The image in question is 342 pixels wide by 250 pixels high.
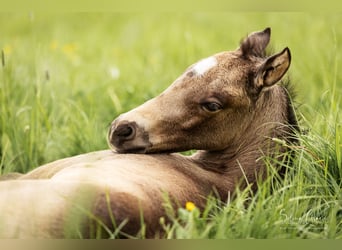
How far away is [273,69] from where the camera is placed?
3.81 m

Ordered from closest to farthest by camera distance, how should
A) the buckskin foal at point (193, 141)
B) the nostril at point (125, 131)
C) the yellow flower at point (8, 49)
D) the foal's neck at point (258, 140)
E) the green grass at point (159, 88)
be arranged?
the buckskin foal at point (193, 141) → the green grass at point (159, 88) → the nostril at point (125, 131) → the foal's neck at point (258, 140) → the yellow flower at point (8, 49)

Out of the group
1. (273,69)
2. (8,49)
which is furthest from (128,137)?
(8,49)

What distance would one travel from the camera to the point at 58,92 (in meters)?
5.52

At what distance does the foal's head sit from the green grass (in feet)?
1.07

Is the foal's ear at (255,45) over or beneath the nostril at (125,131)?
over

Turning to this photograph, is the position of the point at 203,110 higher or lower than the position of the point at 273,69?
lower

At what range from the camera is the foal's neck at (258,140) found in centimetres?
395

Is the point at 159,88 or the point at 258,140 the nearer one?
the point at 258,140

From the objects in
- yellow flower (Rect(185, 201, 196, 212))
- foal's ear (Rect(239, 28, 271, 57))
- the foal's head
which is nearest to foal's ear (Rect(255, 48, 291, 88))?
the foal's head

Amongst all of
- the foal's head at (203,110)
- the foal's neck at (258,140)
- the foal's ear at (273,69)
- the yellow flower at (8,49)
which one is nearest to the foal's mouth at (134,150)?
the foal's head at (203,110)

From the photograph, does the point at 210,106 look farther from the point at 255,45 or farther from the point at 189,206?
the point at 189,206

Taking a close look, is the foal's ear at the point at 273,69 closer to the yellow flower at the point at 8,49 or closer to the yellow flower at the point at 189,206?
the yellow flower at the point at 189,206

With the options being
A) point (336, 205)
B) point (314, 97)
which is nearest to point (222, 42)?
point (314, 97)

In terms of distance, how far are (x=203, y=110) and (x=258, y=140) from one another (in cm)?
35
